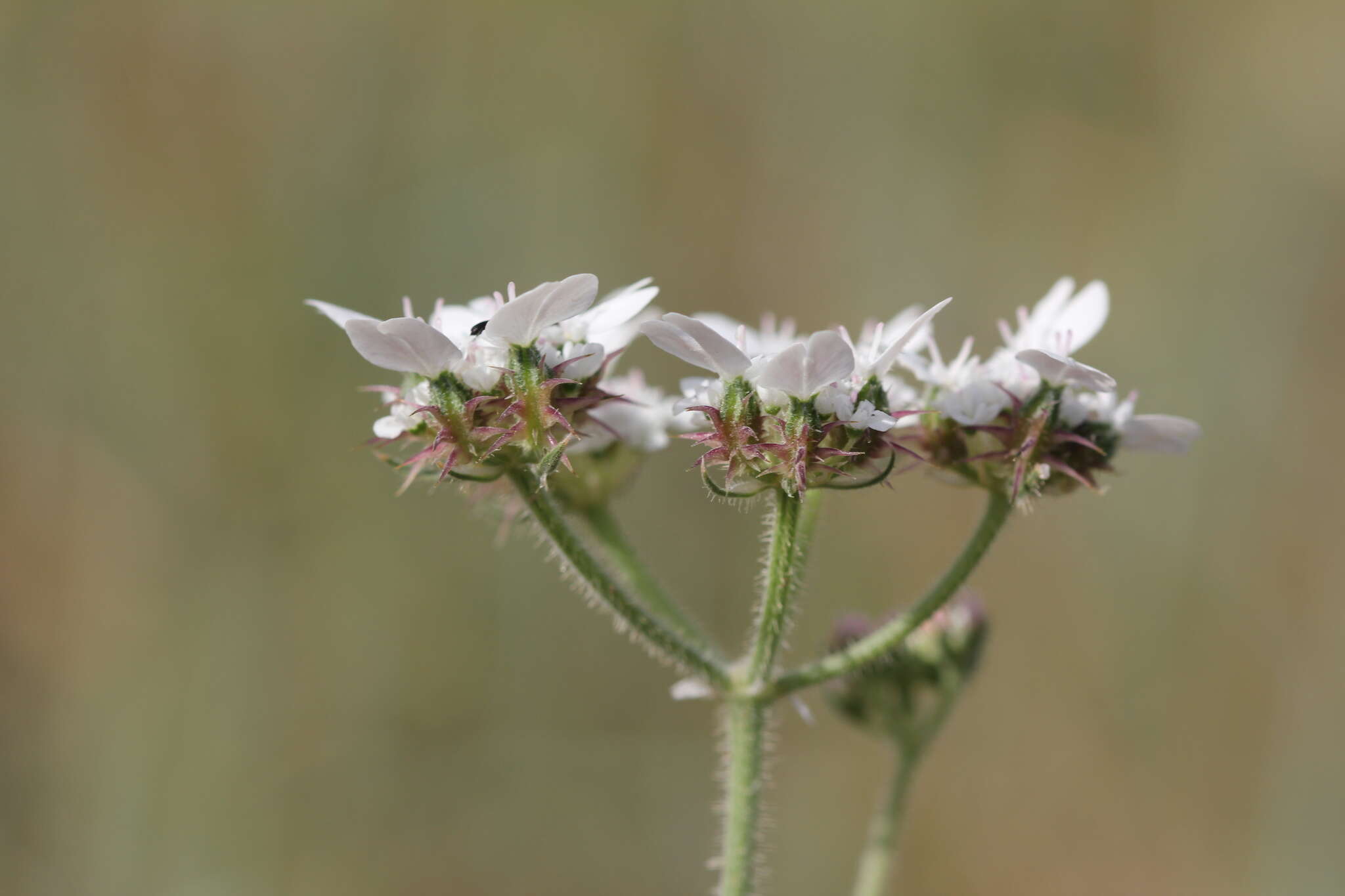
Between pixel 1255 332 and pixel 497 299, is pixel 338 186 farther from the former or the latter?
pixel 1255 332

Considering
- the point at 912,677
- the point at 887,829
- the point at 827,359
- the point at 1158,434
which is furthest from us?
the point at 912,677

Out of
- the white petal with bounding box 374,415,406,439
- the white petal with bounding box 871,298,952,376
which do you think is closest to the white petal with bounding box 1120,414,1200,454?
the white petal with bounding box 871,298,952,376

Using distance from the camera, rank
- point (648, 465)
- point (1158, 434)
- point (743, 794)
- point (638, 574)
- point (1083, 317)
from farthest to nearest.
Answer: point (648, 465) < point (638, 574) < point (1083, 317) < point (1158, 434) < point (743, 794)

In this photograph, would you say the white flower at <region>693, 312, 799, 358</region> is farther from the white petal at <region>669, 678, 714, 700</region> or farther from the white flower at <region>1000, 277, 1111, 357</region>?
the white petal at <region>669, 678, 714, 700</region>

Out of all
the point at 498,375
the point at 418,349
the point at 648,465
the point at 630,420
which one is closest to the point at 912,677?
the point at 630,420

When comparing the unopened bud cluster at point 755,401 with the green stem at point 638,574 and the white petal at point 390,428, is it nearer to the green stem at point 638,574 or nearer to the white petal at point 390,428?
the white petal at point 390,428

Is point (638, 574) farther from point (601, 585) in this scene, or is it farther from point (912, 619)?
point (912, 619)

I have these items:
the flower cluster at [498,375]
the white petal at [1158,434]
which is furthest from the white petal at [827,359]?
the white petal at [1158,434]

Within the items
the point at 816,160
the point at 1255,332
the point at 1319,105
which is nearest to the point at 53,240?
the point at 816,160
